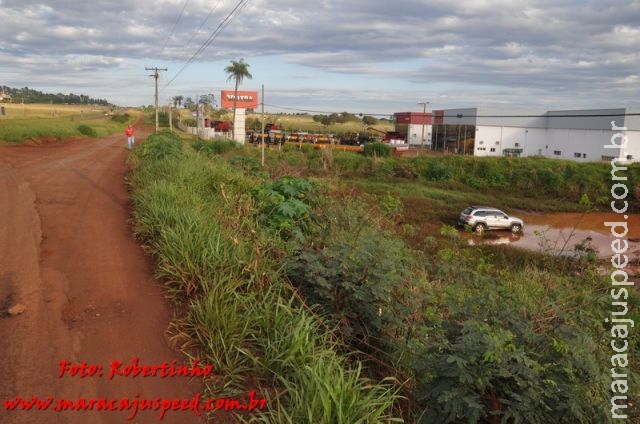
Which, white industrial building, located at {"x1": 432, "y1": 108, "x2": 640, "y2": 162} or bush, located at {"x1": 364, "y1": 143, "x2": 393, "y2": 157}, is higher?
white industrial building, located at {"x1": 432, "y1": 108, "x2": 640, "y2": 162}

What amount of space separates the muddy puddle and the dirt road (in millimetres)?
17757

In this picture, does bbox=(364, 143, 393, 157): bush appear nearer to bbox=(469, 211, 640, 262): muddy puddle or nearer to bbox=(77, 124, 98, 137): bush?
bbox=(469, 211, 640, 262): muddy puddle

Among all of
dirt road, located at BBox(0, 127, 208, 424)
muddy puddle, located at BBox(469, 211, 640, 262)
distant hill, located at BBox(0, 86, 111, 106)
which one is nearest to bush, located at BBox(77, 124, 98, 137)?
muddy puddle, located at BBox(469, 211, 640, 262)

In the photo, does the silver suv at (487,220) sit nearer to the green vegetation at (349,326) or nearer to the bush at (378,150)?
the green vegetation at (349,326)

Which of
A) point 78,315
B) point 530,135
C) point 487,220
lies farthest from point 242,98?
point 78,315

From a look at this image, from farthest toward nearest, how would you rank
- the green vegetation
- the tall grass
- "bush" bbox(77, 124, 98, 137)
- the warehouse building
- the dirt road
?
"bush" bbox(77, 124, 98, 137)
the warehouse building
the dirt road
the green vegetation
the tall grass

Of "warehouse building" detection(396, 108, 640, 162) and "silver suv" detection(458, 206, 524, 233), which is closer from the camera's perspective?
"silver suv" detection(458, 206, 524, 233)

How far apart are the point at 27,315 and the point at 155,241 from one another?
241 cm

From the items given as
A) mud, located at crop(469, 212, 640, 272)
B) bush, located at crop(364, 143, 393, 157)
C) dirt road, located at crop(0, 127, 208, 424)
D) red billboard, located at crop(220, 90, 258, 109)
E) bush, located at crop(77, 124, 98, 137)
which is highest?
red billboard, located at crop(220, 90, 258, 109)

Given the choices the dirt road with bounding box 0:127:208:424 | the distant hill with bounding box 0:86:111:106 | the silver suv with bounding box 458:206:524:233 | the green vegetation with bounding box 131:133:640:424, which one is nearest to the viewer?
the green vegetation with bounding box 131:133:640:424

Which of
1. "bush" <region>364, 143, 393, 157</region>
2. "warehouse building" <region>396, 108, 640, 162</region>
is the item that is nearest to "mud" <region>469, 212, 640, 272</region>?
"warehouse building" <region>396, 108, 640, 162</region>

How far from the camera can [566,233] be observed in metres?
28.0

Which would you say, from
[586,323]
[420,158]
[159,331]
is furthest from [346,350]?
[420,158]

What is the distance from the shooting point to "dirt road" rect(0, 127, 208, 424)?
4.18m
